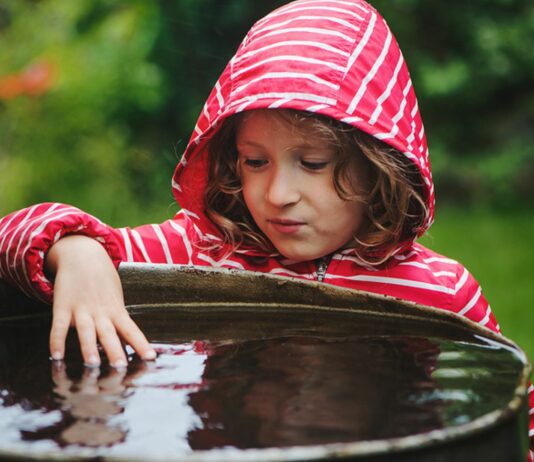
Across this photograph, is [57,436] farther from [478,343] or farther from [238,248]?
[238,248]

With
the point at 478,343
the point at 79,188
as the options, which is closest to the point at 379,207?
the point at 478,343

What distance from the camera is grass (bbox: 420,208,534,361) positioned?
481 centimetres

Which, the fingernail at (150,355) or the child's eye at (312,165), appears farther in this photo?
the child's eye at (312,165)

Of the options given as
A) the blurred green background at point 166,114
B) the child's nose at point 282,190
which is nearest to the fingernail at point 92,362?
the child's nose at point 282,190

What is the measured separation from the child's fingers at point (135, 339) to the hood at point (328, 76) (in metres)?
0.55

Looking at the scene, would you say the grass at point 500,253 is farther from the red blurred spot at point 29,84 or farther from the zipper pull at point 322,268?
the red blurred spot at point 29,84

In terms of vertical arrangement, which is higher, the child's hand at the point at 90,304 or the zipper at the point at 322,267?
the zipper at the point at 322,267

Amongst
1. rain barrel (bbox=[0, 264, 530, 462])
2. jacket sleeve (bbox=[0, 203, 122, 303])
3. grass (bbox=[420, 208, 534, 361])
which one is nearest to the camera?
rain barrel (bbox=[0, 264, 530, 462])

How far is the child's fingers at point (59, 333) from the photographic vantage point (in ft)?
4.56

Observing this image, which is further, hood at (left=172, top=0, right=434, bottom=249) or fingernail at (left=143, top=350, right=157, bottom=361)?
hood at (left=172, top=0, right=434, bottom=249)

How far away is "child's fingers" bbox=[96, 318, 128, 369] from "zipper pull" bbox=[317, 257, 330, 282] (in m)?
0.62

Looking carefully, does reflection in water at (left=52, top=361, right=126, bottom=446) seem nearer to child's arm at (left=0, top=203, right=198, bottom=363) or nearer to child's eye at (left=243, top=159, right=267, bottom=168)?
child's arm at (left=0, top=203, right=198, bottom=363)

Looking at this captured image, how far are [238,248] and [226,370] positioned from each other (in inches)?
29.3

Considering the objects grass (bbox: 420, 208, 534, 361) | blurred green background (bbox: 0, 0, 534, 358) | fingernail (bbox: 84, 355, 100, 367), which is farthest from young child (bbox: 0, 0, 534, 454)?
blurred green background (bbox: 0, 0, 534, 358)
